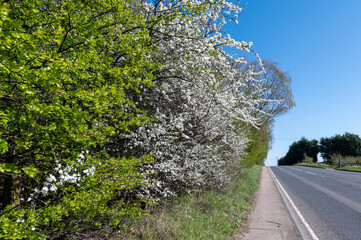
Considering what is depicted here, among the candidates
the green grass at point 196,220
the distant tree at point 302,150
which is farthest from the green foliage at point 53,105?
the distant tree at point 302,150

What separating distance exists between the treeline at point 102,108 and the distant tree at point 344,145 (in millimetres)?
65901

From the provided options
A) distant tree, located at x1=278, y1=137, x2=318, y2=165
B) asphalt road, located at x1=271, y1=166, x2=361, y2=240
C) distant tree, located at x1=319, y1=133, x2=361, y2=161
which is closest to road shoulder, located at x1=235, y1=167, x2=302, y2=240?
asphalt road, located at x1=271, y1=166, x2=361, y2=240

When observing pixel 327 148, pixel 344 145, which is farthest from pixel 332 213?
pixel 327 148

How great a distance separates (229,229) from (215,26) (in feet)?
18.4

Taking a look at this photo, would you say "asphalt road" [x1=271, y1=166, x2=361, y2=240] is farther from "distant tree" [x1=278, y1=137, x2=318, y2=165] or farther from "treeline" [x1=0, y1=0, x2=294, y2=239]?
"distant tree" [x1=278, y1=137, x2=318, y2=165]

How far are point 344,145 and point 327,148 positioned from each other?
871cm

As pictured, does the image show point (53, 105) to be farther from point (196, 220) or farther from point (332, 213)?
point (332, 213)

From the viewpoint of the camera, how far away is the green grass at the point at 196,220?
4.94 meters

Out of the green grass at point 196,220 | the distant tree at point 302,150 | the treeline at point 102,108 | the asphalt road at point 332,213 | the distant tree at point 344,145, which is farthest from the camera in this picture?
the distant tree at point 302,150

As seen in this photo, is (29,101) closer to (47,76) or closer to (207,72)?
(47,76)

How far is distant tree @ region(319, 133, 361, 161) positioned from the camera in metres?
63.8

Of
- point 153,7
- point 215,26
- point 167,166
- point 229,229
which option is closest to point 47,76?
point 167,166

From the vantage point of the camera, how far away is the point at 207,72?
670 centimetres

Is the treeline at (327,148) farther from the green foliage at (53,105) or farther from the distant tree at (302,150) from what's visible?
the green foliage at (53,105)
